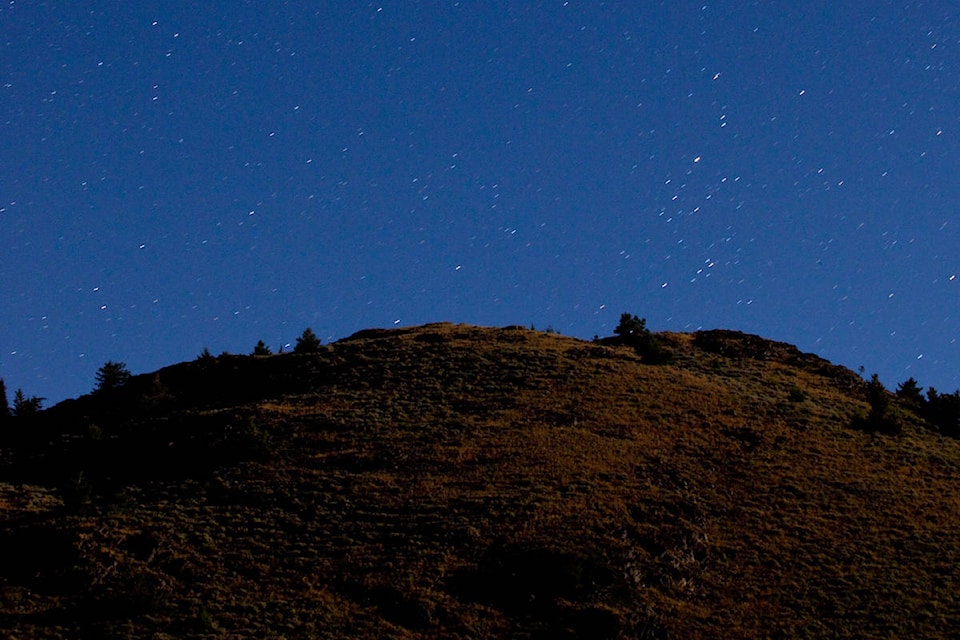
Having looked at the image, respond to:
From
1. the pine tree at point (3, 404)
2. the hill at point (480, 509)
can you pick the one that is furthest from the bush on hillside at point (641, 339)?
the pine tree at point (3, 404)

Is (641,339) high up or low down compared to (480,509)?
up

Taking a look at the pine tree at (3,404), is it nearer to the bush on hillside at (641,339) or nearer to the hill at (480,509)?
the hill at (480,509)

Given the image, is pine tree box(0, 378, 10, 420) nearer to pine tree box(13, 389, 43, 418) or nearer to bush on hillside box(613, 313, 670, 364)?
pine tree box(13, 389, 43, 418)

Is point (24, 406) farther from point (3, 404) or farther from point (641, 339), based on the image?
point (641, 339)

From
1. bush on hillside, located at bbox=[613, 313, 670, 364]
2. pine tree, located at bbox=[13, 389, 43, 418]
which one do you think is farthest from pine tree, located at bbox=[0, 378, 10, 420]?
bush on hillside, located at bbox=[613, 313, 670, 364]

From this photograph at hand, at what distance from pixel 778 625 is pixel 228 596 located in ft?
53.1

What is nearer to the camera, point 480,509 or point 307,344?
point 480,509

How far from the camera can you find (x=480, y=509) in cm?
3759

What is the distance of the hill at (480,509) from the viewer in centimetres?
3134

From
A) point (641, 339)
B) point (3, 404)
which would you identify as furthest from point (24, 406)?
point (641, 339)

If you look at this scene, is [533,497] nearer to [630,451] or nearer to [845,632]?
[630,451]

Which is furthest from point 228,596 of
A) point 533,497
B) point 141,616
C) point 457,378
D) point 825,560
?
point 457,378

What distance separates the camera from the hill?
3134 cm

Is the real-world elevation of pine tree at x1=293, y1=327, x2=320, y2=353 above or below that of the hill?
above
